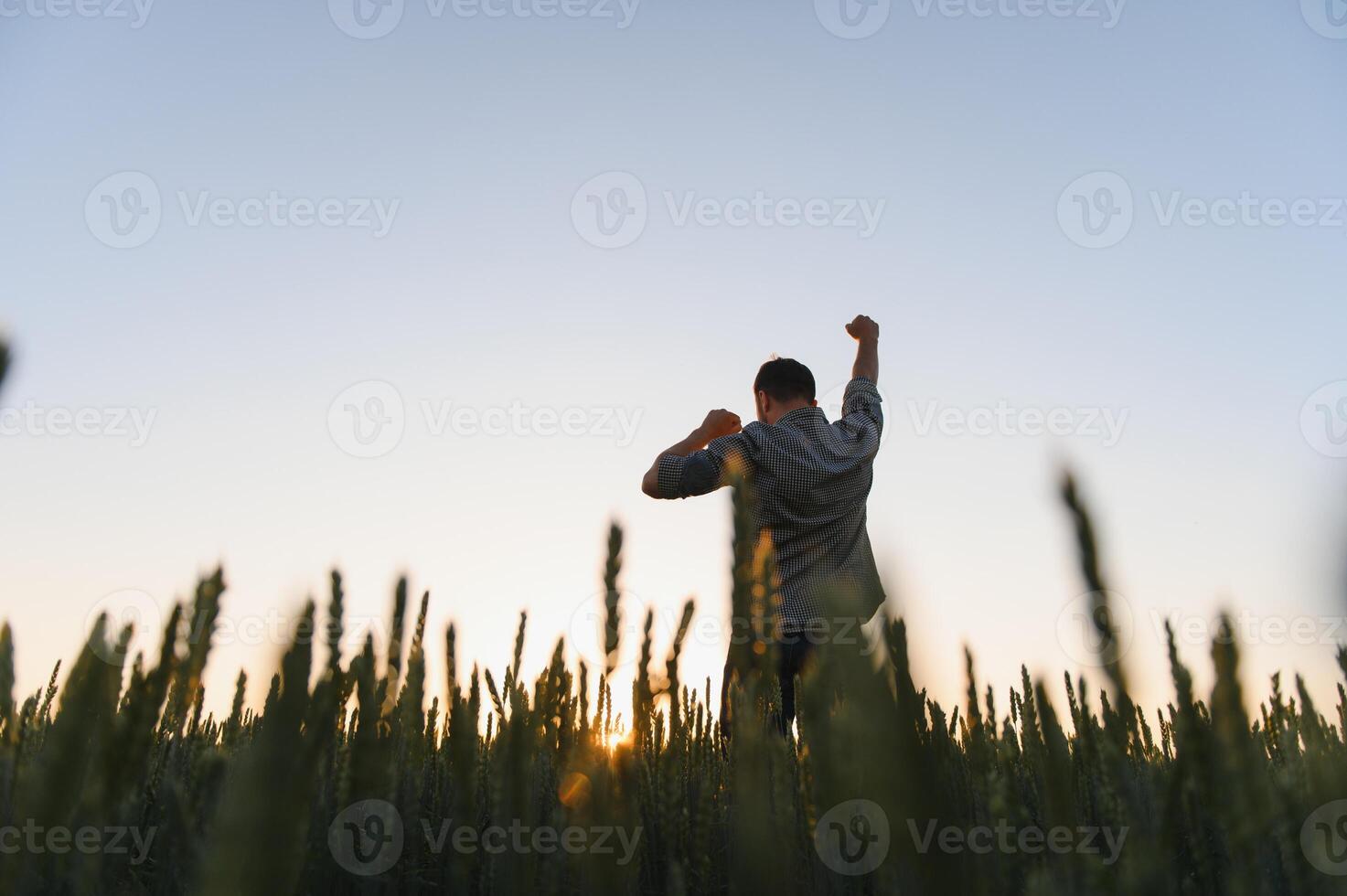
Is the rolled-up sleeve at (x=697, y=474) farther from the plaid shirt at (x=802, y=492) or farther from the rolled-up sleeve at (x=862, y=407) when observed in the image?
the rolled-up sleeve at (x=862, y=407)

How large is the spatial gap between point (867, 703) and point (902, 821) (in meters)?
0.06

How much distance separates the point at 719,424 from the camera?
4727mm

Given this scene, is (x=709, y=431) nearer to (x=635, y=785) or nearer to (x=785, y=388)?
(x=785, y=388)

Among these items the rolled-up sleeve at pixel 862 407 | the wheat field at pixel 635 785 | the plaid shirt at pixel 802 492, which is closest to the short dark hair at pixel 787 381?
the rolled-up sleeve at pixel 862 407

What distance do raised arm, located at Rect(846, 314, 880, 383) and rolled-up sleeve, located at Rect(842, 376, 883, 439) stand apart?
0.27ft

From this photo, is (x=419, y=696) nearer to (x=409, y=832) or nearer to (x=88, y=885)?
(x=409, y=832)

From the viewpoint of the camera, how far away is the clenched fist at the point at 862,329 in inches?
213

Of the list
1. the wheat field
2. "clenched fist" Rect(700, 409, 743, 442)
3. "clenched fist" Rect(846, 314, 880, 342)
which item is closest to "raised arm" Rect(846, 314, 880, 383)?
"clenched fist" Rect(846, 314, 880, 342)

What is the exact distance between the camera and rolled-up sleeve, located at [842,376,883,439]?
468cm

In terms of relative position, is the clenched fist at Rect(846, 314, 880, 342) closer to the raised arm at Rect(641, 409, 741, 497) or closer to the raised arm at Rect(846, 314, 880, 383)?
the raised arm at Rect(846, 314, 880, 383)

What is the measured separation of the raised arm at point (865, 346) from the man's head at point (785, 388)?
384 millimetres

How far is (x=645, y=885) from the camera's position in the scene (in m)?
1.58

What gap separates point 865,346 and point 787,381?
2.47ft

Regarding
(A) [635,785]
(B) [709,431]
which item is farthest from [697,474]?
(A) [635,785]
